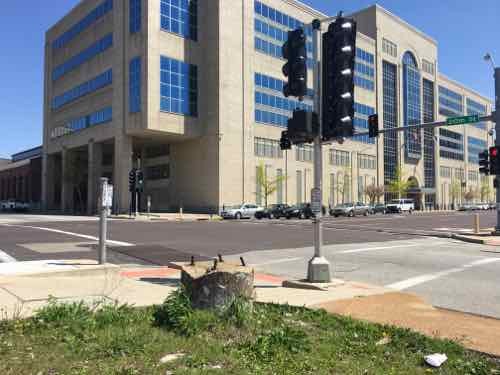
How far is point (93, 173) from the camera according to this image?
62156 millimetres

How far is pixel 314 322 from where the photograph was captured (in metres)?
5.98

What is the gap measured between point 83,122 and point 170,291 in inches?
2460

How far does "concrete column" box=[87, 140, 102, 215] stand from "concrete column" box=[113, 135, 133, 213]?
6587 millimetres

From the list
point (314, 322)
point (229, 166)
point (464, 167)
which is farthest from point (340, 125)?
point (464, 167)

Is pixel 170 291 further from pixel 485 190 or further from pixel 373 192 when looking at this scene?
pixel 485 190

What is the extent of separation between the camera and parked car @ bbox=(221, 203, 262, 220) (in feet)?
160

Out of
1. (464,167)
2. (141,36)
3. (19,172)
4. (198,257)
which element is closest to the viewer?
(198,257)

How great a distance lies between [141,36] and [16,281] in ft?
160

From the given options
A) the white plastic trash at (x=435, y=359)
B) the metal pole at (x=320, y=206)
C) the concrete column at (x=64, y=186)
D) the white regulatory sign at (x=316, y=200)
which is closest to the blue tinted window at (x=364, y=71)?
the concrete column at (x=64, y=186)

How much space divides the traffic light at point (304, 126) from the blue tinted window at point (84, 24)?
191 ft

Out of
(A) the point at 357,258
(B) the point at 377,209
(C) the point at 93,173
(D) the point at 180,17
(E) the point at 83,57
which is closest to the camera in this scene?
(A) the point at 357,258

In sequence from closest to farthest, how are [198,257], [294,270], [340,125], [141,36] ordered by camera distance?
[340,125] < [294,270] < [198,257] < [141,36]

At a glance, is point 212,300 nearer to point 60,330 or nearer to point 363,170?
point 60,330

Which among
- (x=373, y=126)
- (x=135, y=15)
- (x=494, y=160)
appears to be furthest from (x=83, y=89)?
(x=494, y=160)
